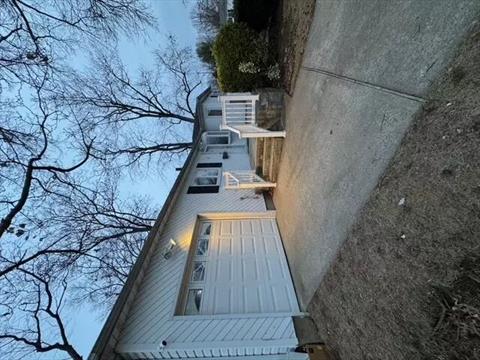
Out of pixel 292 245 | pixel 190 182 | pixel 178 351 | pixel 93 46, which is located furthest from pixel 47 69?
pixel 292 245

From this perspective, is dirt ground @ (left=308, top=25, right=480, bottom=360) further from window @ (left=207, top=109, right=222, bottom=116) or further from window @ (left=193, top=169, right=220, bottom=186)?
window @ (left=207, top=109, right=222, bottom=116)

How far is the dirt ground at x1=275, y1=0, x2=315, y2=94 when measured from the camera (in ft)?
16.9

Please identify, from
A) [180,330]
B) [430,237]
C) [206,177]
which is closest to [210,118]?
[206,177]

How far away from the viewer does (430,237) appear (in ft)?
6.09

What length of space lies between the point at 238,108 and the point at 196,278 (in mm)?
4305

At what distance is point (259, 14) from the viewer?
7.12 m

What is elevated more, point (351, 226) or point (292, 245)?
point (351, 226)

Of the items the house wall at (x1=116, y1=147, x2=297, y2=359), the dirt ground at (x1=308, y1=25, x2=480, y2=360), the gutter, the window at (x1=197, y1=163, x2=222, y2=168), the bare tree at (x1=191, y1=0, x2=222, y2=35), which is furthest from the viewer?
the bare tree at (x1=191, y1=0, x2=222, y2=35)

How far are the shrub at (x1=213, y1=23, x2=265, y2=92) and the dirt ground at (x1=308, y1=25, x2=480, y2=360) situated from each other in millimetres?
4958

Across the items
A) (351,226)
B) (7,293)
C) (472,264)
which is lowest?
(7,293)

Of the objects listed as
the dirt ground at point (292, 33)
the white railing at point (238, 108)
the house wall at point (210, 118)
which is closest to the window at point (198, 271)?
the white railing at point (238, 108)

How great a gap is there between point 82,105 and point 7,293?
26.1 ft

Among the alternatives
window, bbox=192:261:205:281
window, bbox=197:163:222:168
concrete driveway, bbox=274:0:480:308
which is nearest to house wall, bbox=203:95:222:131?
window, bbox=197:163:222:168

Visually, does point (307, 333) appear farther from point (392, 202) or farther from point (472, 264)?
point (472, 264)
